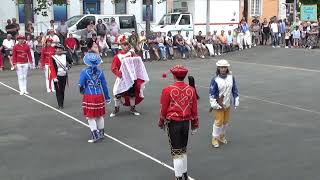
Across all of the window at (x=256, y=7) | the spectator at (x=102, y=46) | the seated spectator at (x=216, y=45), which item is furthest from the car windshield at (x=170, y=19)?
the window at (x=256, y=7)

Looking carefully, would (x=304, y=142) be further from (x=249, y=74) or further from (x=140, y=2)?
(x=140, y=2)

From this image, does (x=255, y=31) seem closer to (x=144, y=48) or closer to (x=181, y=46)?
(x=181, y=46)

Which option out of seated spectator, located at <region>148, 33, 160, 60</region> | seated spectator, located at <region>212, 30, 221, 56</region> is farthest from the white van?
seated spectator, located at <region>212, 30, 221, 56</region>

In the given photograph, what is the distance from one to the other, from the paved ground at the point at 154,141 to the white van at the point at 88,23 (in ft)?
39.7

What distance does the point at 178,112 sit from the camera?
752 centimetres

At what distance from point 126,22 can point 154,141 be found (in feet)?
74.8

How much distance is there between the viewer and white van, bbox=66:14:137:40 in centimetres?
2962

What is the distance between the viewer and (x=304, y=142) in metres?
10.2

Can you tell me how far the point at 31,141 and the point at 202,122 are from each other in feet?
Answer: 12.8

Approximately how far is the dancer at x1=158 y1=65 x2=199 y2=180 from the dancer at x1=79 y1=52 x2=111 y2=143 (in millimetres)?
2855

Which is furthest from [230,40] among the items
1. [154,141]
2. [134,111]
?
[154,141]

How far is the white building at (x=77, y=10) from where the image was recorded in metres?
35.7

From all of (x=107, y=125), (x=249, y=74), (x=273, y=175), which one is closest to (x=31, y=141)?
(x=107, y=125)

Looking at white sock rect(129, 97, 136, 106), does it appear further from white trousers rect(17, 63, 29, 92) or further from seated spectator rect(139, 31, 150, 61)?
seated spectator rect(139, 31, 150, 61)
